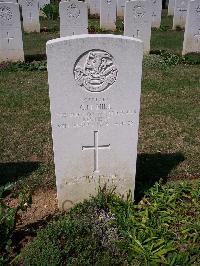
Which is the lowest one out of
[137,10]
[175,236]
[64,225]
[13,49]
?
[175,236]

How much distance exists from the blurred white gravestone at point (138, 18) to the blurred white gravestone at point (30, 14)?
5032 millimetres

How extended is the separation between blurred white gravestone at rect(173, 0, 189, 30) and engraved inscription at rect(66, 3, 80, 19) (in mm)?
5795

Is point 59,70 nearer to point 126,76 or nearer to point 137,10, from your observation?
point 126,76

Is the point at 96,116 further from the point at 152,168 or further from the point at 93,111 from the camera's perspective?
the point at 152,168

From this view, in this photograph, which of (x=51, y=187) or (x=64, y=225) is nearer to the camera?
(x=64, y=225)

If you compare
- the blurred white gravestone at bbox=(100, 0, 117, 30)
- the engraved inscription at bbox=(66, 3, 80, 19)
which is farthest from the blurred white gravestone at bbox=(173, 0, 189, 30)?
the engraved inscription at bbox=(66, 3, 80, 19)

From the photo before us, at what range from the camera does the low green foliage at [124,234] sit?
11.5 ft

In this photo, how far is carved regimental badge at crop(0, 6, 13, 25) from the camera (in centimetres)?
997

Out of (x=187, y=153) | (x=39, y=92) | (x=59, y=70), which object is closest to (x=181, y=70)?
(x=39, y=92)

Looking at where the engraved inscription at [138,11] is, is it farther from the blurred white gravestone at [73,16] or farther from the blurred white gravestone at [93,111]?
the blurred white gravestone at [93,111]

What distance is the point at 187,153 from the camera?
585 cm

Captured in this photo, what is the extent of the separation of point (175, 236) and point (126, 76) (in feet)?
5.88

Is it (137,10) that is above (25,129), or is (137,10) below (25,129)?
above

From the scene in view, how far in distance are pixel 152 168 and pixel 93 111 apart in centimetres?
185
